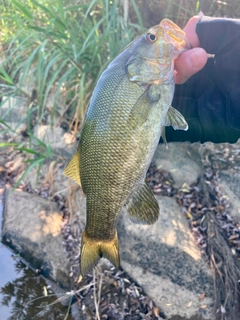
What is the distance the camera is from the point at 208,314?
261 cm

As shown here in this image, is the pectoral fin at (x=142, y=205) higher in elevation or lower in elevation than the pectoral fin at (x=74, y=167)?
lower

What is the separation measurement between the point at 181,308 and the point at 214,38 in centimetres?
191

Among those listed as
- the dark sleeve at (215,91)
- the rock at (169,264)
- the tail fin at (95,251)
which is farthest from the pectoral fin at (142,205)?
the rock at (169,264)

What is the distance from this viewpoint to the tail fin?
5.78 feet

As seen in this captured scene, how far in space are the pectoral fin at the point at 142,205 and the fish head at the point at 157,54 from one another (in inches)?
19.5

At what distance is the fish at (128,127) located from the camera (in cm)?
158

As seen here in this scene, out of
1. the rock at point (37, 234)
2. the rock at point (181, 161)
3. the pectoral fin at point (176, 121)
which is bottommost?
the rock at point (37, 234)

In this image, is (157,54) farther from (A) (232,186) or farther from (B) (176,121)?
(A) (232,186)

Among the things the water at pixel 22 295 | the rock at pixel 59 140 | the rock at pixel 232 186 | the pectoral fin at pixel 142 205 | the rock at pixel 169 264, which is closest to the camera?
the pectoral fin at pixel 142 205

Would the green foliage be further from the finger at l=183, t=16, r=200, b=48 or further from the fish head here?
the fish head

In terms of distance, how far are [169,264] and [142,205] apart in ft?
4.18

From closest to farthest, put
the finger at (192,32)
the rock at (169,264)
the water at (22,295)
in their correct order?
the finger at (192,32)
the rock at (169,264)
the water at (22,295)

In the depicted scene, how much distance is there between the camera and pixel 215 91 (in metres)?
2.28

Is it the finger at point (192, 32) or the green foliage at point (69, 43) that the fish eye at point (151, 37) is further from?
the green foliage at point (69, 43)
